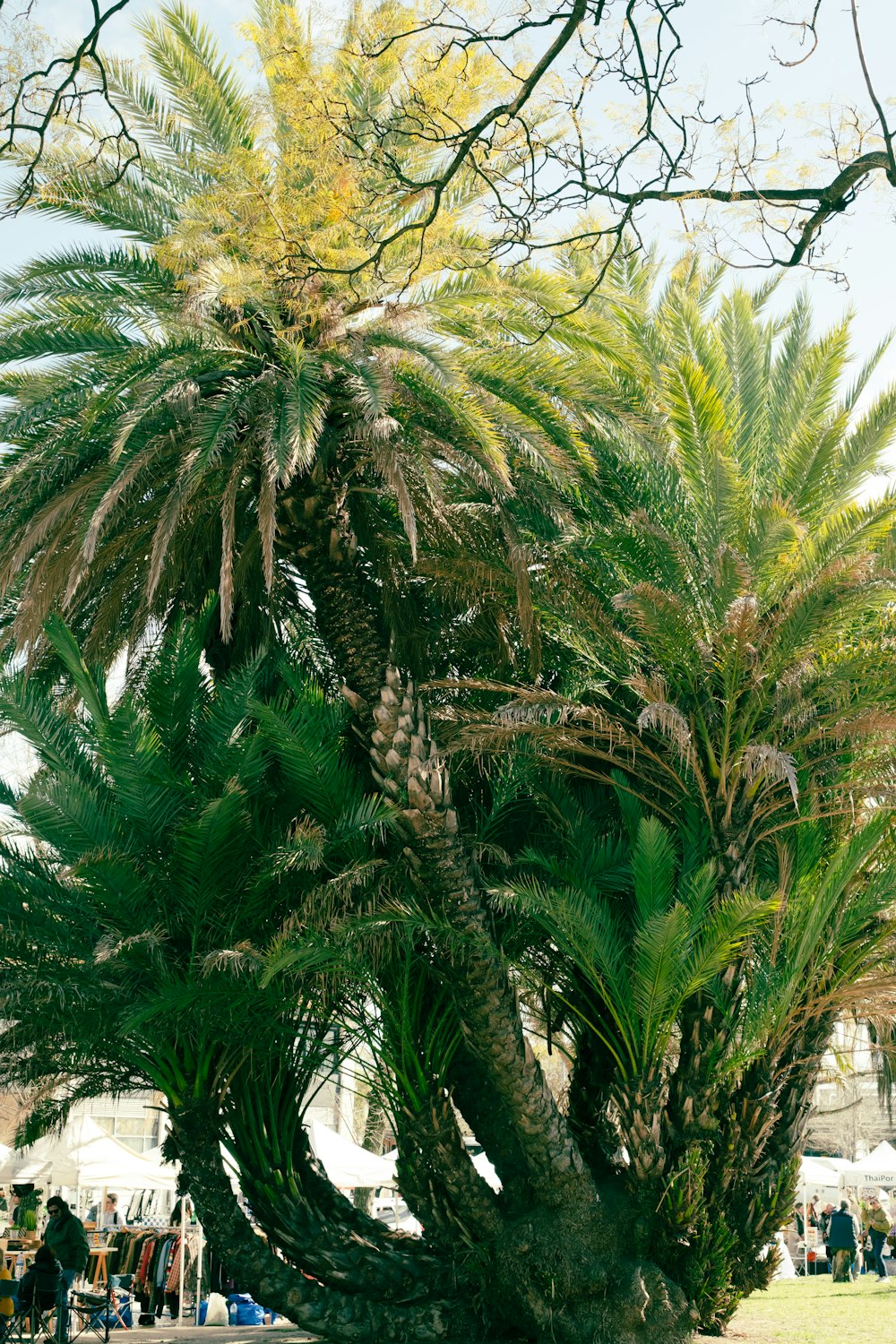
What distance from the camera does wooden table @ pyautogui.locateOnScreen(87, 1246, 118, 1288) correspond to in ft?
59.3

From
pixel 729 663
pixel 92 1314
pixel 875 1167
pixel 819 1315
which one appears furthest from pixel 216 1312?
pixel 875 1167

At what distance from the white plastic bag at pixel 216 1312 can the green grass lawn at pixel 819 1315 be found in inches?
260

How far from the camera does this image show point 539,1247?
10.8 metres

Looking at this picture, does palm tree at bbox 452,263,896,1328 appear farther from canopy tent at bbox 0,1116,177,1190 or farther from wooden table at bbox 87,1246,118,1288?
canopy tent at bbox 0,1116,177,1190

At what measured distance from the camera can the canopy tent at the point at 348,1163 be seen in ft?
70.5

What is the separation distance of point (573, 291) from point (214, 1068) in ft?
26.7

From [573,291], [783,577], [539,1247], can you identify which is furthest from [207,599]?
[539,1247]

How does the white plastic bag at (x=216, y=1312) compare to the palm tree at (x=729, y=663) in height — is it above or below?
below

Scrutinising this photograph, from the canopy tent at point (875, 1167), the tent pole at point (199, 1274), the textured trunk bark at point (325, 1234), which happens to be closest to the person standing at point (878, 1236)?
the canopy tent at point (875, 1167)

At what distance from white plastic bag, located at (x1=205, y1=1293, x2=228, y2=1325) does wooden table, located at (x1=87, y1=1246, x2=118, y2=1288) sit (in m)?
2.26

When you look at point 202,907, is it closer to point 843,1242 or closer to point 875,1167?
point 843,1242

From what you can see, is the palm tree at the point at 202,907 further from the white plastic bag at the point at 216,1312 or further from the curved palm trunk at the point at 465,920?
the white plastic bag at the point at 216,1312

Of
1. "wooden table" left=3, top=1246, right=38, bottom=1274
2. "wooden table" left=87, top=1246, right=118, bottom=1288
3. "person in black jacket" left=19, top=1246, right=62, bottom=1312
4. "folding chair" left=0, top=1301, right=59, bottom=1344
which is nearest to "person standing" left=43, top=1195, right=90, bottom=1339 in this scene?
"person in black jacket" left=19, top=1246, right=62, bottom=1312

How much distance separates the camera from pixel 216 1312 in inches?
642
